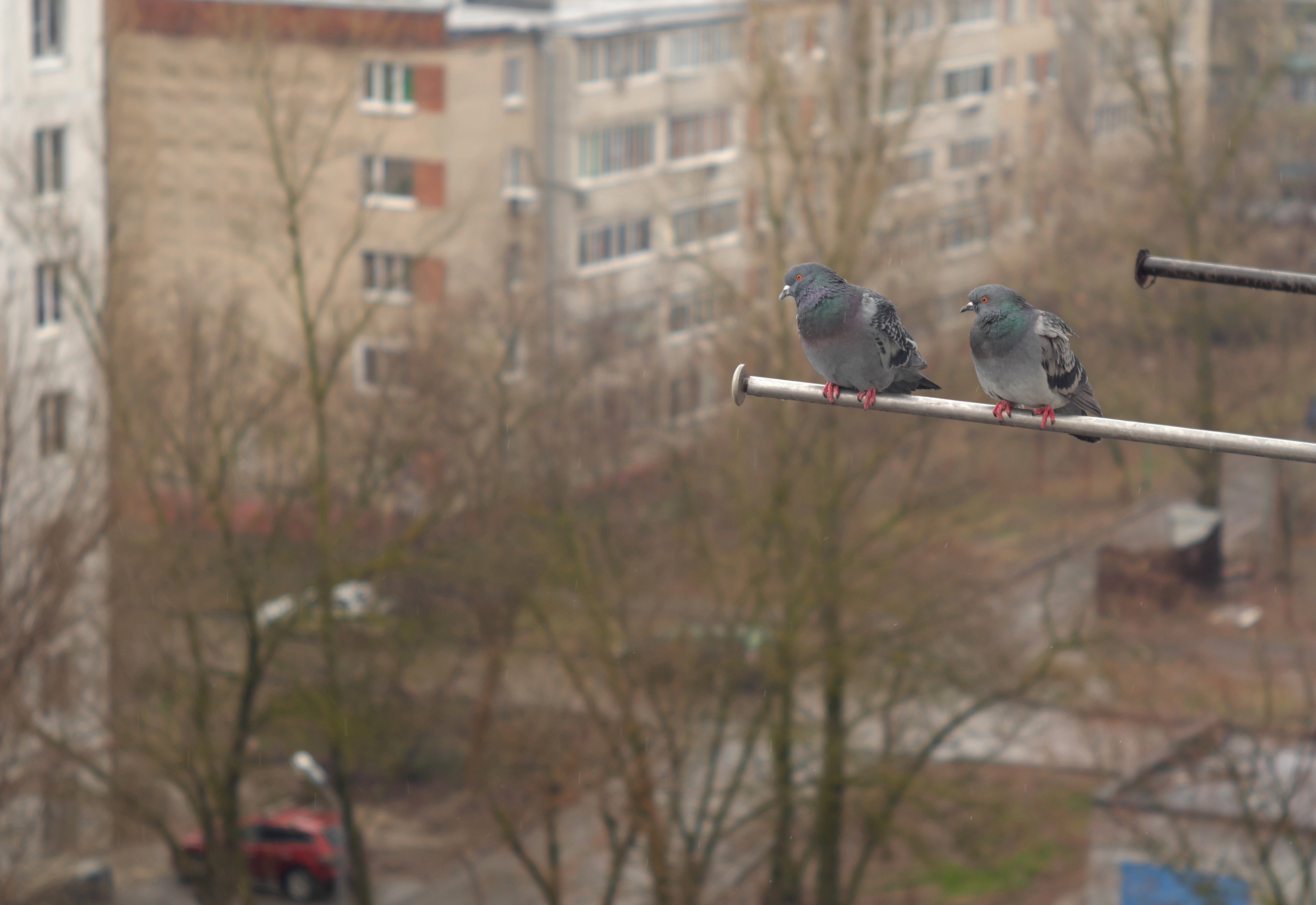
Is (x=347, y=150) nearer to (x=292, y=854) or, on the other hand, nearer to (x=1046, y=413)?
(x=292, y=854)

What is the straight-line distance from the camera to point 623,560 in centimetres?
3192

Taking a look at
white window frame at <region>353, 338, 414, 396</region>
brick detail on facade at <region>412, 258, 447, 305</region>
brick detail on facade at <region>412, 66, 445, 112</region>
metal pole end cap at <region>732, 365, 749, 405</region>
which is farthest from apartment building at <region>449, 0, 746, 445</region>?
metal pole end cap at <region>732, 365, 749, 405</region>

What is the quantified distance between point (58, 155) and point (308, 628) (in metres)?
12.3

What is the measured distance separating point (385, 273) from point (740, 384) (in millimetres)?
44805

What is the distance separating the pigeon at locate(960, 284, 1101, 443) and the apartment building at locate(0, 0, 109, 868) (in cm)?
1980

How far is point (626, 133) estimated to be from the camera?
2115 inches

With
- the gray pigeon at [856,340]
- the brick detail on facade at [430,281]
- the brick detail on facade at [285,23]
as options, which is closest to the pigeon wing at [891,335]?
the gray pigeon at [856,340]

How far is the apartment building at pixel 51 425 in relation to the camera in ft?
85.2

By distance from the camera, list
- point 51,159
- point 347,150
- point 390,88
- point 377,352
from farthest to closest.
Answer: point 390,88 → point 347,150 → point 377,352 → point 51,159

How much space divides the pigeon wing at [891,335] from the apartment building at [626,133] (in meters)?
34.1

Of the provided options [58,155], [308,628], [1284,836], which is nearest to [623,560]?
[308,628]

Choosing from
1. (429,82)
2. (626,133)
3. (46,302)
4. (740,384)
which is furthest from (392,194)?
(740,384)

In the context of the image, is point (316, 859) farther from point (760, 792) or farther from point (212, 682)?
point (760, 792)

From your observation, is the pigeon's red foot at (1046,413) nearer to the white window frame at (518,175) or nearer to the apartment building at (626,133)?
the apartment building at (626,133)
